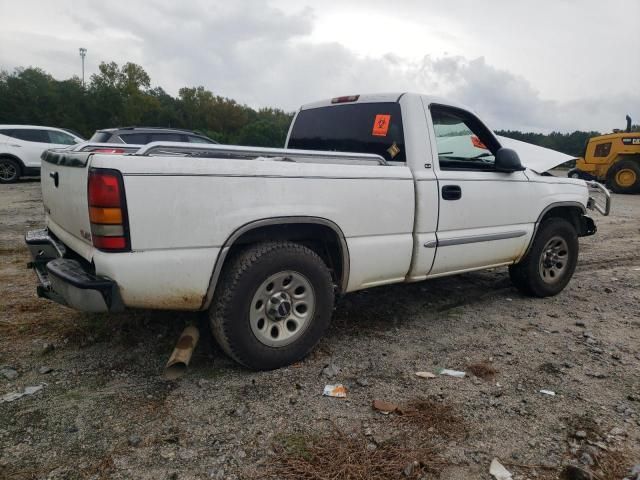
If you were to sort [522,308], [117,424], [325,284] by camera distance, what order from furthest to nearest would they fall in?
1. [522,308]
2. [325,284]
3. [117,424]

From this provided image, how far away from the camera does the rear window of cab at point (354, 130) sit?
11.9ft

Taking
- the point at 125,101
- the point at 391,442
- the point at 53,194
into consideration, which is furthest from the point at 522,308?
the point at 125,101

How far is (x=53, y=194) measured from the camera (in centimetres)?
321

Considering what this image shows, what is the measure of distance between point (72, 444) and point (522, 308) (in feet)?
12.4

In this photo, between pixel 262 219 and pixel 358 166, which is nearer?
pixel 262 219

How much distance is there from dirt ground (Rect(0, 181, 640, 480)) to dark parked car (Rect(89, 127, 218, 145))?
564cm

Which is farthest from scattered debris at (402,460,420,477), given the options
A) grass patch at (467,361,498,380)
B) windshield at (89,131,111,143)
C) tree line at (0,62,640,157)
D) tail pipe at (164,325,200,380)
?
tree line at (0,62,640,157)

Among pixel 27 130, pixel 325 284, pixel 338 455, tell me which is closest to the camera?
pixel 338 455

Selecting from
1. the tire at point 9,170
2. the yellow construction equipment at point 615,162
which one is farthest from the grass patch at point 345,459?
the yellow construction equipment at point 615,162

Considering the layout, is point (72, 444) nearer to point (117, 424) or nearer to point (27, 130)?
point (117, 424)

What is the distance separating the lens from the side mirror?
390 cm

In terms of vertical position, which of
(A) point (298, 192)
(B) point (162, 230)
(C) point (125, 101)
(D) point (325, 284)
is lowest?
(D) point (325, 284)

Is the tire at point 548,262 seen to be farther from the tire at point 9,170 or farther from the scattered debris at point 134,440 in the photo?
the tire at point 9,170

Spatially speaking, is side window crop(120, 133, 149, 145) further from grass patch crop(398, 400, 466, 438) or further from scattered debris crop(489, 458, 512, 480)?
scattered debris crop(489, 458, 512, 480)
